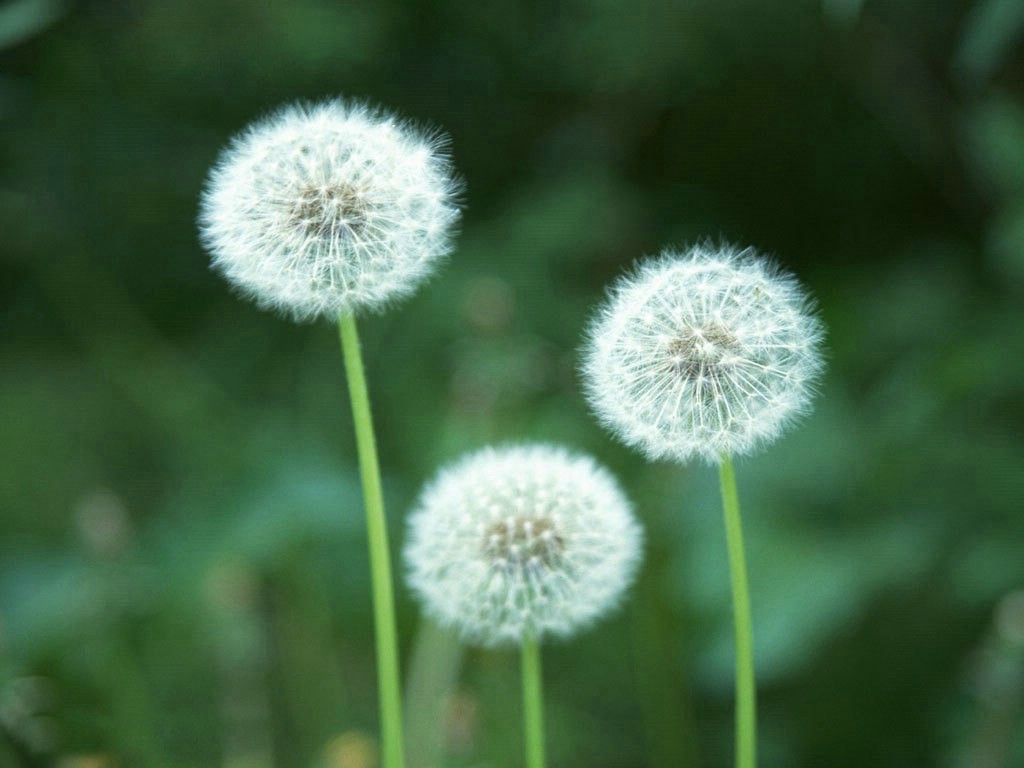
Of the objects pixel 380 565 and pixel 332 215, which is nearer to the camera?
pixel 380 565

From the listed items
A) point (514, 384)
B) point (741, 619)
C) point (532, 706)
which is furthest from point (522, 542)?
point (514, 384)

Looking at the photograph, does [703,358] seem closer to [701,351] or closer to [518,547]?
[701,351]

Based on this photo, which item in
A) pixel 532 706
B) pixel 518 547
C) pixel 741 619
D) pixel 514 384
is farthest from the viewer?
pixel 514 384

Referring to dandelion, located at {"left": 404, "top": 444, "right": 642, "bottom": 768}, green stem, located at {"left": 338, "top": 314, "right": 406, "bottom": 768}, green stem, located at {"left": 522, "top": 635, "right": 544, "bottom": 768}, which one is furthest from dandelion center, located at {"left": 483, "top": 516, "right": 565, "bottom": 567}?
green stem, located at {"left": 338, "top": 314, "right": 406, "bottom": 768}

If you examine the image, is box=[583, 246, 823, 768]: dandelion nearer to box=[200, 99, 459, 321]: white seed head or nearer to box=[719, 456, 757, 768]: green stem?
box=[719, 456, 757, 768]: green stem

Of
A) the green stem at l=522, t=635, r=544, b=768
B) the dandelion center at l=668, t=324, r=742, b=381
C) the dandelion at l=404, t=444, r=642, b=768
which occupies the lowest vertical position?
the green stem at l=522, t=635, r=544, b=768

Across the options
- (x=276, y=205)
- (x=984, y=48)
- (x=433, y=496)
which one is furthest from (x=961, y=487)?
(x=276, y=205)

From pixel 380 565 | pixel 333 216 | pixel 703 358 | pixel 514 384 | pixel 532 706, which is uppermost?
pixel 514 384

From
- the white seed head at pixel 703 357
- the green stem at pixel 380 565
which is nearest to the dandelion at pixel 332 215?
the green stem at pixel 380 565
